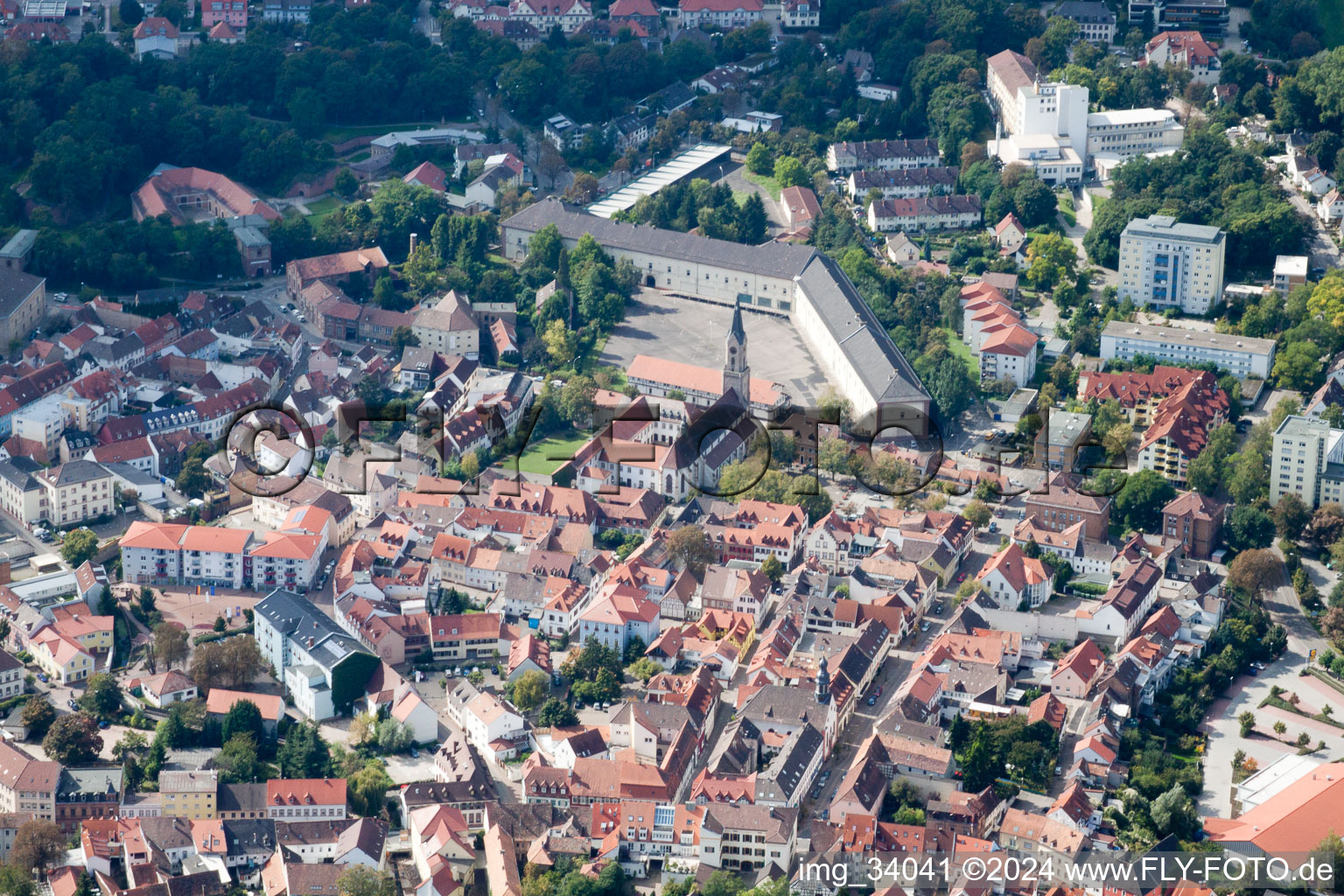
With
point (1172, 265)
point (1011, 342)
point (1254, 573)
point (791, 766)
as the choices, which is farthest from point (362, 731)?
point (1172, 265)

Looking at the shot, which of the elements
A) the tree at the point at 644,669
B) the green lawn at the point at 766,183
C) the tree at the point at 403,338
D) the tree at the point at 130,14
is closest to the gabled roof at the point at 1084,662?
the tree at the point at 644,669

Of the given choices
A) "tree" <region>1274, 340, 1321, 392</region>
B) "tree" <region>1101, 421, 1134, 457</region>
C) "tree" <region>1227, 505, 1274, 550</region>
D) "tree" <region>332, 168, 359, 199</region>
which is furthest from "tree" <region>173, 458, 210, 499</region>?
"tree" <region>1274, 340, 1321, 392</region>

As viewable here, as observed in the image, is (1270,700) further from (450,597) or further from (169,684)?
(169,684)

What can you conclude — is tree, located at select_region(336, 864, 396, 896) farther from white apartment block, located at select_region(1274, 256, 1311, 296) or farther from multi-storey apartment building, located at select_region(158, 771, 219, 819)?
white apartment block, located at select_region(1274, 256, 1311, 296)

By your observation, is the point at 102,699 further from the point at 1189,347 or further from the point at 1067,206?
the point at 1067,206

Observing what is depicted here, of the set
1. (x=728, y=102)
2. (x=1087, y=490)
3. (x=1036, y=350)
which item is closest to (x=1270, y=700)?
(x=1087, y=490)

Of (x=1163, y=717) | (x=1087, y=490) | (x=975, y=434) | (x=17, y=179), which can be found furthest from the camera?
(x=17, y=179)

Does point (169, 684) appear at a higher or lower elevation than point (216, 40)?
lower
